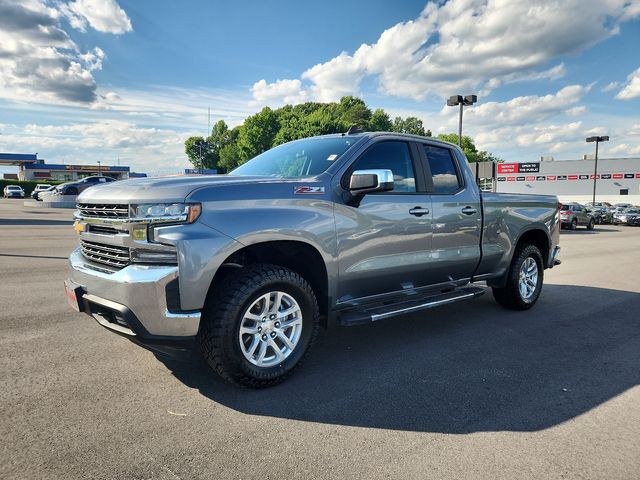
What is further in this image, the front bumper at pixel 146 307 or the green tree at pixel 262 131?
the green tree at pixel 262 131

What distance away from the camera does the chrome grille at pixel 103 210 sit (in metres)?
3.25

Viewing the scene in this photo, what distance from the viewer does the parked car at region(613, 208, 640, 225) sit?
1270 inches

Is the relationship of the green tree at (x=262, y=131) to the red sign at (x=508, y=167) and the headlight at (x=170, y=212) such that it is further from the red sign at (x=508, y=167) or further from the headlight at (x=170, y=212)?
the headlight at (x=170, y=212)

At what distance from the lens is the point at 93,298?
10.8 ft

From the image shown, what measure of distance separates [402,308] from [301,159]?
66.8 inches

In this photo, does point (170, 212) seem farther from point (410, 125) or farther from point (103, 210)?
point (410, 125)

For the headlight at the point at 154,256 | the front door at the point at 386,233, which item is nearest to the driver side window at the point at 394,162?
the front door at the point at 386,233

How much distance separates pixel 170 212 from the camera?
3105 mm

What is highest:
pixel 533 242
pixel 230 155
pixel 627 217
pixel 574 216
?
pixel 230 155

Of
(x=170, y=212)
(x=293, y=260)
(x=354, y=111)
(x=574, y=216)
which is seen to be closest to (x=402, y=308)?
(x=293, y=260)

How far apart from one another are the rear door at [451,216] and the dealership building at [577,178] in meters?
61.8

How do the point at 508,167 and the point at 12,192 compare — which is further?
the point at 508,167

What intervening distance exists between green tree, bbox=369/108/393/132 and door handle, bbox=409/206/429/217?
3047 inches

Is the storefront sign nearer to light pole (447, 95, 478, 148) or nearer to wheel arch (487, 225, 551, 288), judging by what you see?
light pole (447, 95, 478, 148)
